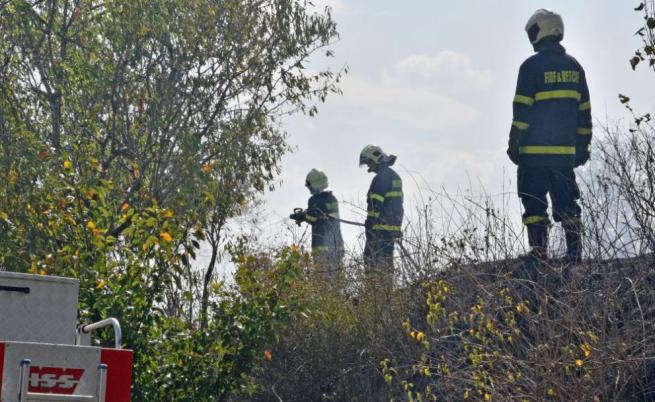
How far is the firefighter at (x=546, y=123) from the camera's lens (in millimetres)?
11766

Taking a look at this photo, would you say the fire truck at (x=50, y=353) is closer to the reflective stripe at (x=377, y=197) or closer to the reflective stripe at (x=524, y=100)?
the reflective stripe at (x=524, y=100)

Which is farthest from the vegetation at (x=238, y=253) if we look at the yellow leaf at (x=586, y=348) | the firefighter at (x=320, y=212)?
the firefighter at (x=320, y=212)

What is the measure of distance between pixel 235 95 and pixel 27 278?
8.12 metres

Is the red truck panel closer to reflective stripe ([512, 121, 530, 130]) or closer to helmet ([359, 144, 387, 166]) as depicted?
reflective stripe ([512, 121, 530, 130])

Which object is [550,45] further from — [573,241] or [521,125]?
[573,241]

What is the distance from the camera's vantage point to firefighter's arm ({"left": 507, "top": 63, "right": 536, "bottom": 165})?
468 inches

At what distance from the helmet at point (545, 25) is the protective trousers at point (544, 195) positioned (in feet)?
4.20

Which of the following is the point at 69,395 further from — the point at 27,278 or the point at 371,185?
the point at 371,185

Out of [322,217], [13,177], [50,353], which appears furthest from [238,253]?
[322,217]

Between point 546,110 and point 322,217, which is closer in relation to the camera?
point 546,110

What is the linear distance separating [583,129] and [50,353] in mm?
7137

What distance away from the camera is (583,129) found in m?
12.2

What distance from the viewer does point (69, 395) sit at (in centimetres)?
642

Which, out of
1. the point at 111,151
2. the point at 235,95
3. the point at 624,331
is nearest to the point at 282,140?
the point at 235,95
